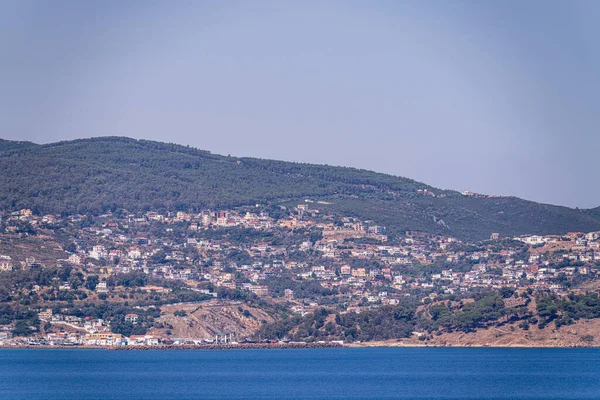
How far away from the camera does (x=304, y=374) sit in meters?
79.1

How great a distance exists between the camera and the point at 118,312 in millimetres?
112250

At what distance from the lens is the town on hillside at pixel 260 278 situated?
4267 inches

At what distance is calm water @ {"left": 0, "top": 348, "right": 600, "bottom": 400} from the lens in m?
65.3

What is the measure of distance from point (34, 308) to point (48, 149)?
79248mm

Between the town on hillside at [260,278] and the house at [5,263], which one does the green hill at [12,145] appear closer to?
the town on hillside at [260,278]

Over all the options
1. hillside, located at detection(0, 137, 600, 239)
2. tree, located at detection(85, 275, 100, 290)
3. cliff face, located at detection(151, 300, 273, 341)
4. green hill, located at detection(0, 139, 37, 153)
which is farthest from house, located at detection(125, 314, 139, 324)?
green hill, located at detection(0, 139, 37, 153)

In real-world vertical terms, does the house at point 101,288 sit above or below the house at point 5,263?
below

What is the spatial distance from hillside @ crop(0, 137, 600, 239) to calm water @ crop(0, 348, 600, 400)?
65.3 m

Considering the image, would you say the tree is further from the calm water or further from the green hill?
the green hill

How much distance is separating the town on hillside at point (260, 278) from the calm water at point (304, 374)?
4.03 metres

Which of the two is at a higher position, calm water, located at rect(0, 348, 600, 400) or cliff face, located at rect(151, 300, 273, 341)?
cliff face, located at rect(151, 300, 273, 341)

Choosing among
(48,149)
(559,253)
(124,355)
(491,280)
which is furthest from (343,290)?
(48,149)

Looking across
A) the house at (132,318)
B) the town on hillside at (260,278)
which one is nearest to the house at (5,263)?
the town on hillside at (260,278)

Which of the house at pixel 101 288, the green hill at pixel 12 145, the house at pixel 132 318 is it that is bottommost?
the house at pixel 132 318
